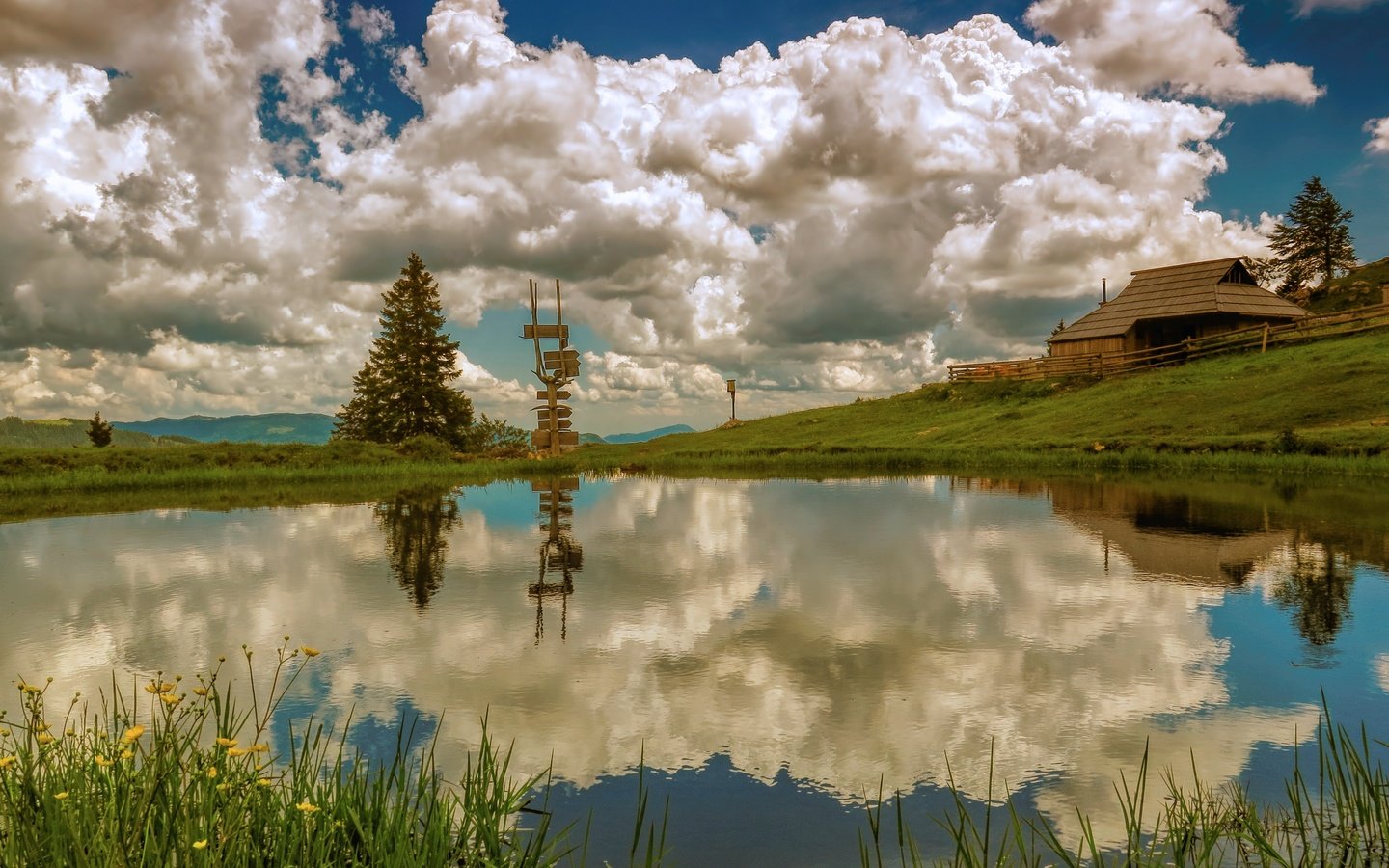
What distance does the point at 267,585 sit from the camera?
34.9 feet

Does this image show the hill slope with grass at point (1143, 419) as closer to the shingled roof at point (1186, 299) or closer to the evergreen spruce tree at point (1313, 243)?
the shingled roof at point (1186, 299)

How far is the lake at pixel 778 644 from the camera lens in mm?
4891

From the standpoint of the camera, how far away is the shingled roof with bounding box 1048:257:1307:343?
57125 millimetres

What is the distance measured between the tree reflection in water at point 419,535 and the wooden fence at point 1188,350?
4938cm

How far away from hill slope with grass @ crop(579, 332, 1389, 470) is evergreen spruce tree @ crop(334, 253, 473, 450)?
1030 cm

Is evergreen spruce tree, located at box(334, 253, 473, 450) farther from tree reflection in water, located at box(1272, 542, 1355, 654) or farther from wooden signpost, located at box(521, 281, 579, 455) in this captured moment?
tree reflection in water, located at box(1272, 542, 1355, 654)

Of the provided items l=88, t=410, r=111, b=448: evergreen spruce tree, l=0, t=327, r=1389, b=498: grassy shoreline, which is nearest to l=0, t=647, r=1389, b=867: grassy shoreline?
l=0, t=327, r=1389, b=498: grassy shoreline

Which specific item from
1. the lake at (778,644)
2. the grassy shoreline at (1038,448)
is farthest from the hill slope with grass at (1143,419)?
the lake at (778,644)

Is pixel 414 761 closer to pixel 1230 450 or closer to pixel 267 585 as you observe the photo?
pixel 267 585

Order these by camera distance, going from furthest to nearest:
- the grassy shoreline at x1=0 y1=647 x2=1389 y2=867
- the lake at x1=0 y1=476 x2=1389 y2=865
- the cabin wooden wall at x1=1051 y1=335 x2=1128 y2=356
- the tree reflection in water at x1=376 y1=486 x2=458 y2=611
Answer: the cabin wooden wall at x1=1051 y1=335 x2=1128 y2=356, the tree reflection in water at x1=376 y1=486 x2=458 y2=611, the lake at x1=0 y1=476 x2=1389 y2=865, the grassy shoreline at x1=0 y1=647 x2=1389 y2=867

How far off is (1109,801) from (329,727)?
16.6 feet

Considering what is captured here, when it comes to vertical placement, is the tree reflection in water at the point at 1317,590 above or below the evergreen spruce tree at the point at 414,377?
below

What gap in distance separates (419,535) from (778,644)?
9.96 m

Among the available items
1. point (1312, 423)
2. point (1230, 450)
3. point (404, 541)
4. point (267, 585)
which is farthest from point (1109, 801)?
point (1312, 423)
